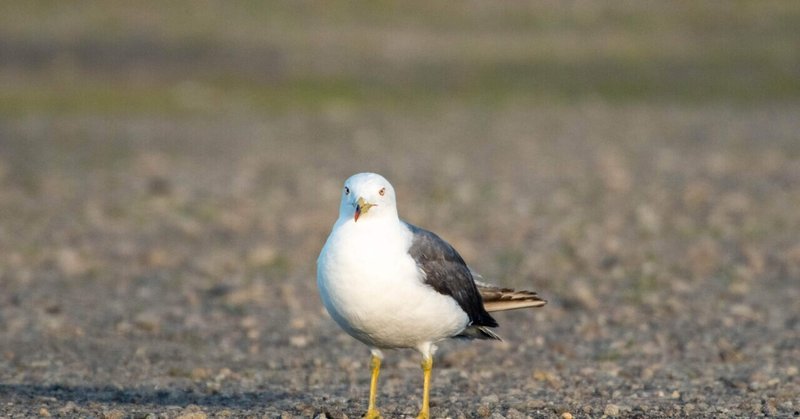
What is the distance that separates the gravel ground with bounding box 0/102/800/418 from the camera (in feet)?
30.5

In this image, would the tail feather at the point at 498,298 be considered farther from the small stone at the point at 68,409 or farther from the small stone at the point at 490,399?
the small stone at the point at 68,409

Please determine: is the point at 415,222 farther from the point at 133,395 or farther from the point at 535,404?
the point at 535,404

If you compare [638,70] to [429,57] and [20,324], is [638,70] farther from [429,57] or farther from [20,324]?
[20,324]

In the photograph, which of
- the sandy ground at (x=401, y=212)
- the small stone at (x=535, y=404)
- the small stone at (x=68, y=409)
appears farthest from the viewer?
the sandy ground at (x=401, y=212)

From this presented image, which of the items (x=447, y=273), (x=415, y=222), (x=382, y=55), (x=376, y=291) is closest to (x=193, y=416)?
(x=376, y=291)

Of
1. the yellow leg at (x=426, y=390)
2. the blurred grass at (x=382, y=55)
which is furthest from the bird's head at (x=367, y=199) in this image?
the blurred grass at (x=382, y=55)

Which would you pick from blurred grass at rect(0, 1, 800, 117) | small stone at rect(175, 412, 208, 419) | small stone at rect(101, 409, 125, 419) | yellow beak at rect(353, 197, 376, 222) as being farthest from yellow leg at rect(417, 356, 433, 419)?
blurred grass at rect(0, 1, 800, 117)

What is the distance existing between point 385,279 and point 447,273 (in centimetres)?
60

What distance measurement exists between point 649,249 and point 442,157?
738 cm

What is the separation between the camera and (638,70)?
1463 inches

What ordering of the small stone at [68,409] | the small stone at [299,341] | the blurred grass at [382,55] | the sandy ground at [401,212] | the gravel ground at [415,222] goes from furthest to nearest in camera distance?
the blurred grass at [382,55], the small stone at [299,341], the sandy ground at [401,212], the gravel ground at [415,222], the small stone at [68,409]

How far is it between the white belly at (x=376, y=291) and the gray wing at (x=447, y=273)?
3.0 inches

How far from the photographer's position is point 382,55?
3916 cm

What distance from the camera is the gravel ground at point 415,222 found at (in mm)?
9305
